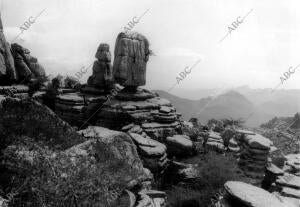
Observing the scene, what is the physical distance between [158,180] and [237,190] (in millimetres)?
4096

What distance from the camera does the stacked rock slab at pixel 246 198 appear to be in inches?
197

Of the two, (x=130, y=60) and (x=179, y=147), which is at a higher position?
(x=130, y=60)

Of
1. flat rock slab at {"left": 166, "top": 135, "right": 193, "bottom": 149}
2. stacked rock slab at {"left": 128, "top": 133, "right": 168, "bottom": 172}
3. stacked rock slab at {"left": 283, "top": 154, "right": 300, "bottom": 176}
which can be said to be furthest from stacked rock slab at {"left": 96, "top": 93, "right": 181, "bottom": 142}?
stacked rock slab at {"left": 283, "top": 154, "right": 300, "bottom": 176}

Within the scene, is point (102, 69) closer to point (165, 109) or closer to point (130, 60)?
point (130, 60)

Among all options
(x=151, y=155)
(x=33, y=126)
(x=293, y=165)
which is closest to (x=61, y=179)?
(x=33, y=126)

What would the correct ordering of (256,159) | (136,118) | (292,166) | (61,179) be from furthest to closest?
(136,118), (292,166), (256,159), (61,179)

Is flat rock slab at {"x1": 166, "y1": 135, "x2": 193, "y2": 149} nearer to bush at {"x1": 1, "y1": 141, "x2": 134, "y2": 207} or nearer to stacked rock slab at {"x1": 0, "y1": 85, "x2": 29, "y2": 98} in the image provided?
bush at {"x1": 1, "y1": 141, "x2": 134, "y2": 207}

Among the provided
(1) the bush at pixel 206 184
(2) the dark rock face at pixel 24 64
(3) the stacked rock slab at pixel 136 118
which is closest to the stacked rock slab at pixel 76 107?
(3) the stacked rock slab at pixel 136 118

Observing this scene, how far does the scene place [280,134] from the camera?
20766 mm

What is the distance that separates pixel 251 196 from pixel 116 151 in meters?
3.41

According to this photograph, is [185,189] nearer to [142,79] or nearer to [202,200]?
[202,200]

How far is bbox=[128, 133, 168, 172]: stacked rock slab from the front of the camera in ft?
30.0

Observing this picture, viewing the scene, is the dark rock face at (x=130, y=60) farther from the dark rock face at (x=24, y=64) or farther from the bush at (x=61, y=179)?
the bush at (x=61, y=179)

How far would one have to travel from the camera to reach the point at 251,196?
17.0 feet
